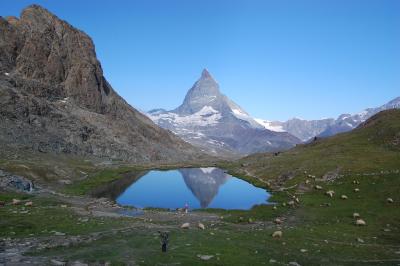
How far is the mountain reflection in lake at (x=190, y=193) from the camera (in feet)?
325

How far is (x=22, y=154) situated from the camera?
149m

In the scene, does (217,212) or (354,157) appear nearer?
(217,212)

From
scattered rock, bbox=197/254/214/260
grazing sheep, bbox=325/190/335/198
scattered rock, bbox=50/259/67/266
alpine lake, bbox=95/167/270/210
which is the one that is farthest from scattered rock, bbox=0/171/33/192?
grazing sheep, bbox=325/190/335/198

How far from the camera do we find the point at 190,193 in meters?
127

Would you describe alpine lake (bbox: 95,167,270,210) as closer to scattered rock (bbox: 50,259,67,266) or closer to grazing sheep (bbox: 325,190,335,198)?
grazing sheep (bbox: 325,190,335,198)

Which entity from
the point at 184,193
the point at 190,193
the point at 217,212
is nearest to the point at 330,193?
the point at 217,212

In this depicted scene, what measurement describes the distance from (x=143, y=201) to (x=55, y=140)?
104762 millimetres

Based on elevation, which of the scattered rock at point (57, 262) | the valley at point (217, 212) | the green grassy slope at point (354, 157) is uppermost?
the green grassy slope at point (354, 157)

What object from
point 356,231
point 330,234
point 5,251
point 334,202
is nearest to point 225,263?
point 5,251

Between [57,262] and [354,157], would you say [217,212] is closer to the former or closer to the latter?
[354,157]

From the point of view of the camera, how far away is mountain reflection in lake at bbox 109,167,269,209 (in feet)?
325

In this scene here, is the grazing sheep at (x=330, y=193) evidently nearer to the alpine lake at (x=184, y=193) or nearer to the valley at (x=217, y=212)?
the valley at (x=217, y=212)

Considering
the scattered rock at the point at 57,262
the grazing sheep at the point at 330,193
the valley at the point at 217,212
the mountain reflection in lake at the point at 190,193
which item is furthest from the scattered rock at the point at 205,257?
the mountain reflection in lake at the point at 190,193

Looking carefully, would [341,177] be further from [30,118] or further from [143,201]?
[30,118]
